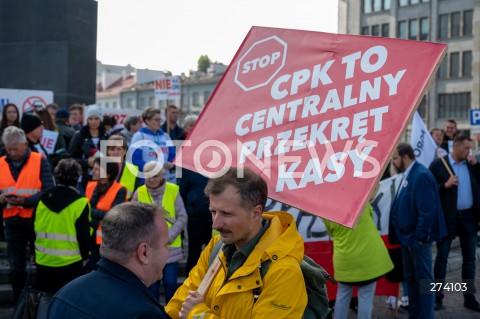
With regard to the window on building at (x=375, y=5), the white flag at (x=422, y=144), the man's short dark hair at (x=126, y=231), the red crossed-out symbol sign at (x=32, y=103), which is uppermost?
the window on building at (x=375, y=5)

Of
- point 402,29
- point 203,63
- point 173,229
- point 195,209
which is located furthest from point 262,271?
point 203,63

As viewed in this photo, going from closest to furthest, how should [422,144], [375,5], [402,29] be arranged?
[422,144]
[402,29]
[375,5]

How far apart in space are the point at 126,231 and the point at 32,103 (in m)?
9.89

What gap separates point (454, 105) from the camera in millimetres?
59000

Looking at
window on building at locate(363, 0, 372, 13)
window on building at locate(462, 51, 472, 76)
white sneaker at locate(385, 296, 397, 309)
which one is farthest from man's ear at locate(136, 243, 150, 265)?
window on building at locate(363, 0, 372, 13)

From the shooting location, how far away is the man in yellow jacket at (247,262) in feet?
9.16

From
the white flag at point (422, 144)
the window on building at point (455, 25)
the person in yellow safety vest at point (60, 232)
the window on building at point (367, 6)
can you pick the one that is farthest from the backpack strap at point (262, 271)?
the window on building at point (367, 6)

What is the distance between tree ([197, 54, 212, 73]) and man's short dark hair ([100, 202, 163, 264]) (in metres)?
93.2

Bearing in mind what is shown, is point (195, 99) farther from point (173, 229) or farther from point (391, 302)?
point (173, 229)

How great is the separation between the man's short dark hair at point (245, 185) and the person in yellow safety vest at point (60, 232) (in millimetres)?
3274

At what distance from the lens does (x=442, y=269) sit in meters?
8.29

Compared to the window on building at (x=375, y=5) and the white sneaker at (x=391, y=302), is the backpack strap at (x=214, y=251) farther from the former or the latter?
the window on building at (x=375, y=5)

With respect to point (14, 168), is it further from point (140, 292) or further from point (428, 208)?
point (140, 292)

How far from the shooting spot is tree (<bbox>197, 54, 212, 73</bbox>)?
95188 mm
